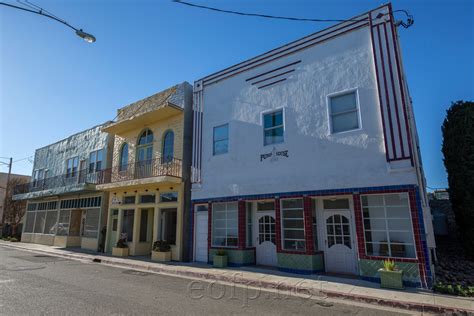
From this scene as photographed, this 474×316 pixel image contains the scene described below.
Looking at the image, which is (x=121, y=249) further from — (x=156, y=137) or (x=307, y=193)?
(x=307, y=193)

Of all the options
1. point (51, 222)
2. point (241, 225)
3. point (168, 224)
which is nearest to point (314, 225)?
point (241, 225)

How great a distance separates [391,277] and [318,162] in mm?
4307

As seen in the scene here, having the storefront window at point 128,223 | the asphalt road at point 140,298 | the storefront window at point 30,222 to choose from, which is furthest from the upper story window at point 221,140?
the storefront window at point 30,222

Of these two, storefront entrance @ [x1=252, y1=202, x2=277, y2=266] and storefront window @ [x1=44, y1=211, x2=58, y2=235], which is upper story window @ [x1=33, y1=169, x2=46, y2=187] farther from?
storefront entrance @ [x1=252, y1=202, x2=277, y2=266]

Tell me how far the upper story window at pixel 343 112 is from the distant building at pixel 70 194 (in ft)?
50.5

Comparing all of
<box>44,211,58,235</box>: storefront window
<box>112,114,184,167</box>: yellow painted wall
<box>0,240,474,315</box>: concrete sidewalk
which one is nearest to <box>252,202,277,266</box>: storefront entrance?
<box>0,240,474,315</box>: concrete sidewalk

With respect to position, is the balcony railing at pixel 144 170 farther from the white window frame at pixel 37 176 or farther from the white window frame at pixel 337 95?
the white window frame at pixel 37 176

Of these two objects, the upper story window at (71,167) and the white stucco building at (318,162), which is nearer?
the white stucco building at (318,162)

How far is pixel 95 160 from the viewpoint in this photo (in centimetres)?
2195

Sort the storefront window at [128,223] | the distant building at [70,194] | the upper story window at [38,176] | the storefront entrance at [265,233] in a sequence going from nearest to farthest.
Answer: the storefront entrance at [265,233] → the storefront window at [128,223] → the distant building at [70,194] → the upper story window at [38,176]

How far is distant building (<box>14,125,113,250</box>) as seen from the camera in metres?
20.8

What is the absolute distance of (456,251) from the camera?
1310cm

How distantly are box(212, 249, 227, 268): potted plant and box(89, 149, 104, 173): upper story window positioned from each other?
12.6 metres

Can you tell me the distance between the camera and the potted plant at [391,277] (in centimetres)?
842
